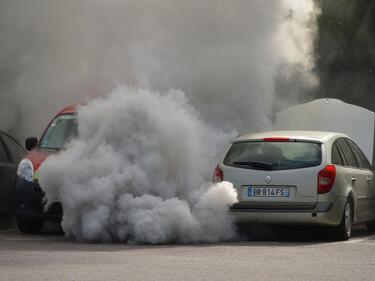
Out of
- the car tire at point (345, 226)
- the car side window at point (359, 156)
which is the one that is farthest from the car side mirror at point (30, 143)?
the car tire at point (345, 226)

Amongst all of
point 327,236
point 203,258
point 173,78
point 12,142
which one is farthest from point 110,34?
point 203,258

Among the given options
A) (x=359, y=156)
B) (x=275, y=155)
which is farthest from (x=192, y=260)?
(x=359, y=156)

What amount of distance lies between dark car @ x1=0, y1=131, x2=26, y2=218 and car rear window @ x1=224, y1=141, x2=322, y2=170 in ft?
12.7

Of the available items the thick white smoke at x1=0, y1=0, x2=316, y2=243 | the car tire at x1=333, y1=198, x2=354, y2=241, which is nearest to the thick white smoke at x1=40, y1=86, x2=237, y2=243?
the thick white smoke at x1=0, y1=0, x2=316, y2=243

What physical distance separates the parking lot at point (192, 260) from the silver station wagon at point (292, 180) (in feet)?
1.12

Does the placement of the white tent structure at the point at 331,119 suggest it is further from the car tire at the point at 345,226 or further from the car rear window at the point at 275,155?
the car tire at the point at 345,226

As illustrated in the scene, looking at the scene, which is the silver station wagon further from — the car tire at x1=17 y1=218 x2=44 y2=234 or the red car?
the car tire at x1=17 y1=218 x2=44 y2=234

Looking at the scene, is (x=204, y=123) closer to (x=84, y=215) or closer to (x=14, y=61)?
(x=84, y=215)

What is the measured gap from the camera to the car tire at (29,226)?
14977 mm

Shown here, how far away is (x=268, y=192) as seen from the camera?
1334cm

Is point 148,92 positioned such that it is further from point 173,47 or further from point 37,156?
point 173,47

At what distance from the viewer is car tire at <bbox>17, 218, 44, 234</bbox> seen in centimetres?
1498

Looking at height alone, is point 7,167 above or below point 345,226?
above

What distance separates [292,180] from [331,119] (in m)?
6.36
